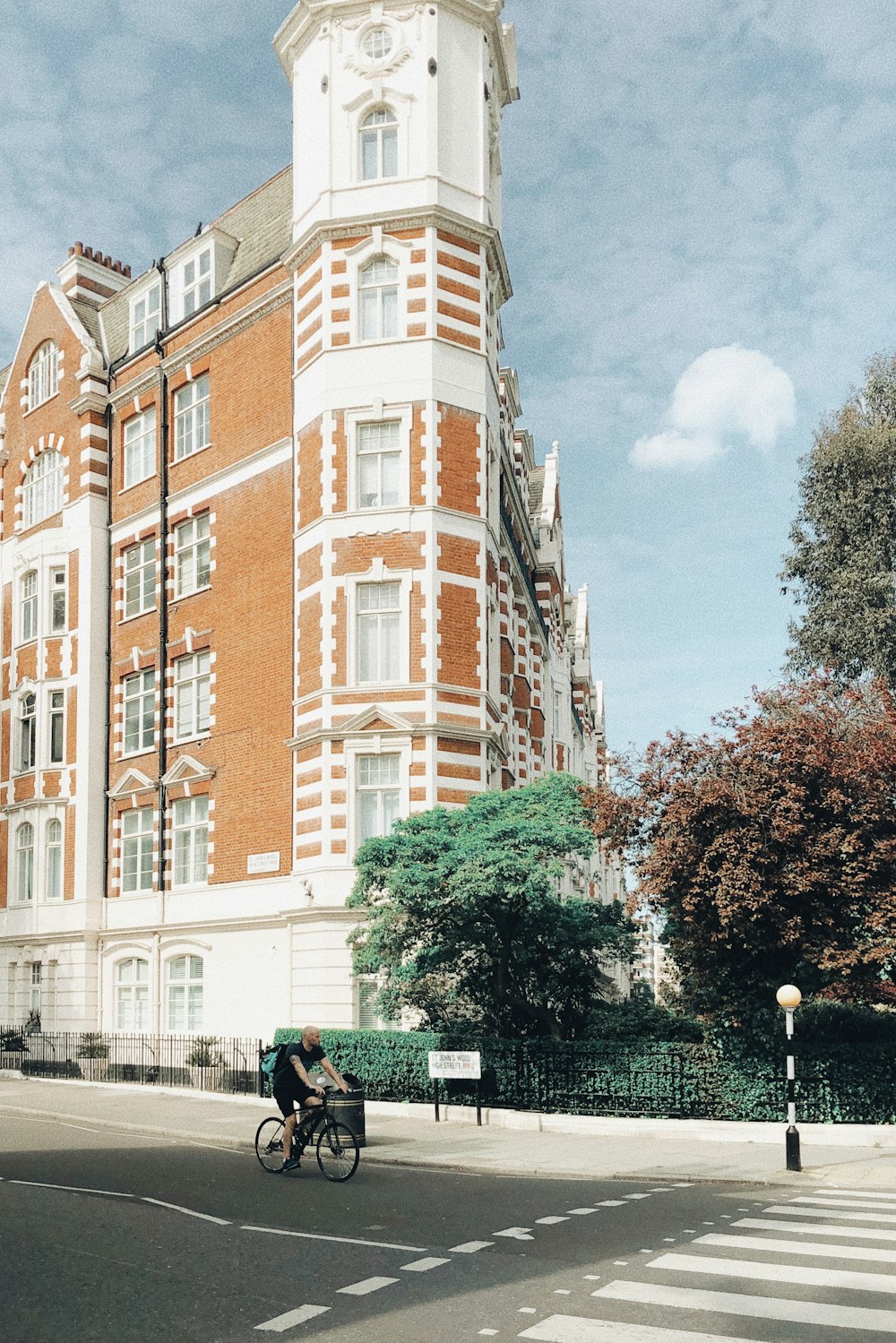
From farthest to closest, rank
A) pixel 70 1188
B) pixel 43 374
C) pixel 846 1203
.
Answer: pixel 43 374 < pixel 70 1188 < pixel 846 1203

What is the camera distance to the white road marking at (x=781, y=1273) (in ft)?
33.7

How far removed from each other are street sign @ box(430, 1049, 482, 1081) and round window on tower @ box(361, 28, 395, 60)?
74.8 ft

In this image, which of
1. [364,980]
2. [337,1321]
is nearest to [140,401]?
[364,980]

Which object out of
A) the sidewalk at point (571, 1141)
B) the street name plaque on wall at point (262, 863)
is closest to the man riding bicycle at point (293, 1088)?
the sidewalk at point (571, 1141)

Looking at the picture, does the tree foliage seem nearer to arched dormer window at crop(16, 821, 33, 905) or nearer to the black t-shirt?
the black t-shirt

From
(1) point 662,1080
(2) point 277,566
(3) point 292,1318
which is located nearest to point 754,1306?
(3) point 292,1318

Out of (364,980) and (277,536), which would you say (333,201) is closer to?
(277,536)

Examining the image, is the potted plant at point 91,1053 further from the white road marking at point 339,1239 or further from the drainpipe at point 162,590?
the white road marking at point 339,1239

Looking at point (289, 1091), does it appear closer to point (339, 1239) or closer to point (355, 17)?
point (339, 1239)

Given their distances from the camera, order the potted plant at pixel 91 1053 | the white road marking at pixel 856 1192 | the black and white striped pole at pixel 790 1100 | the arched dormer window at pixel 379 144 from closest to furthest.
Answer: the white road marking at pixel 856 1192
the black and white striped pole at pixel 790 1100
the arched dormer window at pixel 379 144
the potted plant at pixel 91 1053

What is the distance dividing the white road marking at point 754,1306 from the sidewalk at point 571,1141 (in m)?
6.89

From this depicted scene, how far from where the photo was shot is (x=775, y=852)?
21.4m

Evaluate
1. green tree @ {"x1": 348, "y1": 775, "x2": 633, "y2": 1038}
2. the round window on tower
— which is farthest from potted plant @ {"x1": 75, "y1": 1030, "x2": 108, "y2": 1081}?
the round window on tower

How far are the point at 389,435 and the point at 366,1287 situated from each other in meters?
23.1
